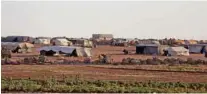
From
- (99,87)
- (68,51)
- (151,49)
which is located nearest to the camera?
(99,87)

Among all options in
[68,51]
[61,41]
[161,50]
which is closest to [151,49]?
[161,50]

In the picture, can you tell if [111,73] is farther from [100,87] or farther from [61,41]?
[61,41]

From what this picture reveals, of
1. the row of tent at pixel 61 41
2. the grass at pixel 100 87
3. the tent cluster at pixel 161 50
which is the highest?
the row of tent at pixel 61 41

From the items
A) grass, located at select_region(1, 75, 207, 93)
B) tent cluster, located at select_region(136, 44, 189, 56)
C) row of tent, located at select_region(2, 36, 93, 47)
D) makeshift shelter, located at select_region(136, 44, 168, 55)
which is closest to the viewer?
grass, located at select_region(1, 75, 207, 93)

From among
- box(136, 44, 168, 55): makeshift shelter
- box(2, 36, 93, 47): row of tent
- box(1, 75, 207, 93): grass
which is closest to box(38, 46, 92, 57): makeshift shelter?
box(136, 44, 168, 55): makeshift shelter

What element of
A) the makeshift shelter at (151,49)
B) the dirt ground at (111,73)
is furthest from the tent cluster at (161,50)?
the dirt ground at (111,73)

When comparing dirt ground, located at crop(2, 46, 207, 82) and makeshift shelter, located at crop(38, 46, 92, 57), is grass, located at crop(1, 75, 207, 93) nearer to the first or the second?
dirt ground, located at crop(2, 46, 207, 82)

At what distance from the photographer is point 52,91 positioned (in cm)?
1330

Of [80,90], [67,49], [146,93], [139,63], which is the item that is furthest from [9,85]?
[67,49]

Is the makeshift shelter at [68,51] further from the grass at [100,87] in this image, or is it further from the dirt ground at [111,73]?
the grass at [100,87]

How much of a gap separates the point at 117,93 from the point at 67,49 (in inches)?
881

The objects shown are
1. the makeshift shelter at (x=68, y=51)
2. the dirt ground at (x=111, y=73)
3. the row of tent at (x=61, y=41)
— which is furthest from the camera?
the row of tent at (x=61, y=41)

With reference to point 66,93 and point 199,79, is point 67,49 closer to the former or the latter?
point 199,79

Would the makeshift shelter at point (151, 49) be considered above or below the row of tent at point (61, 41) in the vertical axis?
below
